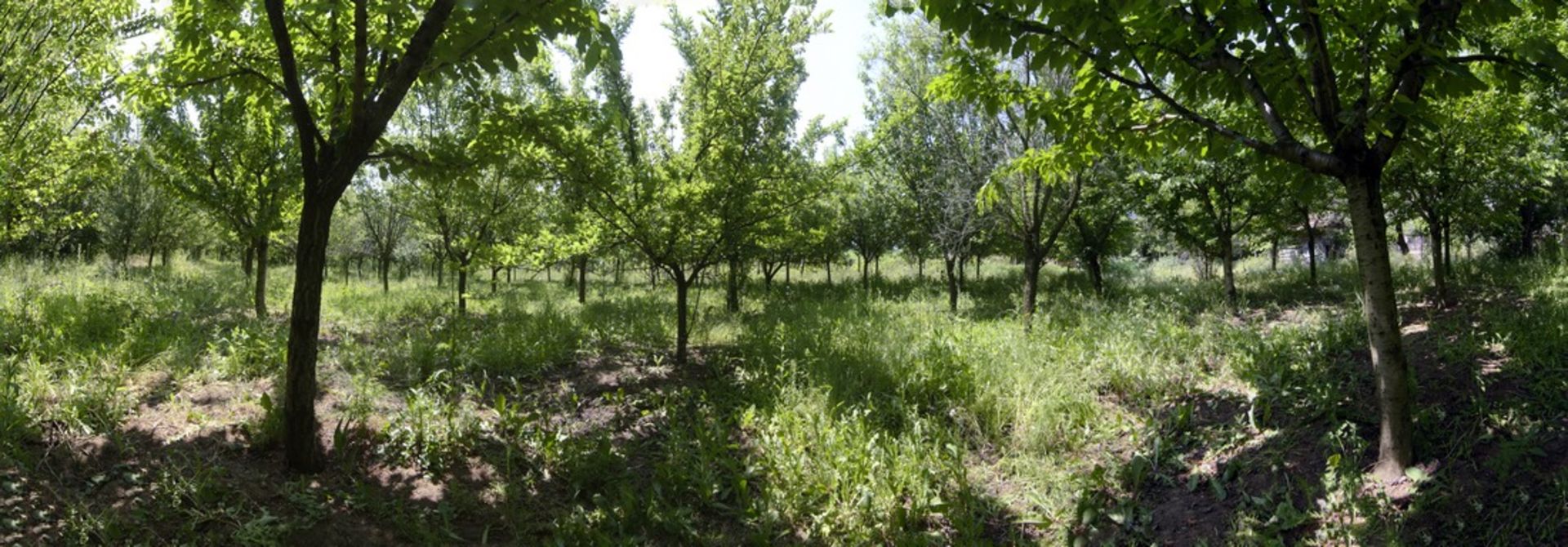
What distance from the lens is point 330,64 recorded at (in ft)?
16.0

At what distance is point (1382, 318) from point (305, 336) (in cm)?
620

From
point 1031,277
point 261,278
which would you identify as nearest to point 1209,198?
point 1031,277

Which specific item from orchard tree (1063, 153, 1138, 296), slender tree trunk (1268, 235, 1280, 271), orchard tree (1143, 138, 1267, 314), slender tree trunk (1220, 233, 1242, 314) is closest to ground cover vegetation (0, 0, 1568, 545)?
slender tree trunk (1220, 233, 1242, 314)

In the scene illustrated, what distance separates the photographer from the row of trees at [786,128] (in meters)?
3.26

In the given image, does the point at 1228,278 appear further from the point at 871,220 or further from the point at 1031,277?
the point at 871,220

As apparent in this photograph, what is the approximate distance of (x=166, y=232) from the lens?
A: 22.5 meters

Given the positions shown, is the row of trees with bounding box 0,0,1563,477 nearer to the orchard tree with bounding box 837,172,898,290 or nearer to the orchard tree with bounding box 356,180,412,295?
the orchard tree with bounding box 837,172,898,290

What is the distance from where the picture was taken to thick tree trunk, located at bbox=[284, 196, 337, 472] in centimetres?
400

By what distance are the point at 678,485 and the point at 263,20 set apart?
456cm

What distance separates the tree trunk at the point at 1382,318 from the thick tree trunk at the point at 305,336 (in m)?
5.89

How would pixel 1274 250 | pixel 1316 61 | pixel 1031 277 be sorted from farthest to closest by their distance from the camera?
pixel 1274 250 < pixel 1031 277 < pixel 1316 61

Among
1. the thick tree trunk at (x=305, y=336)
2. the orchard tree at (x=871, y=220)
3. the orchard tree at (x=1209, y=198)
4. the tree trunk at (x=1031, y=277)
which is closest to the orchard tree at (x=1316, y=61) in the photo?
the thick tree trunk at (x=305, y=336)

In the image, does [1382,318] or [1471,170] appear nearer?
[1382,318]

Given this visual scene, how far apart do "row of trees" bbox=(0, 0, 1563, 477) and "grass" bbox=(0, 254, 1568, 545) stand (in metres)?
0.50
